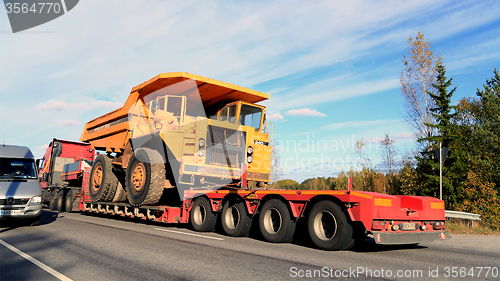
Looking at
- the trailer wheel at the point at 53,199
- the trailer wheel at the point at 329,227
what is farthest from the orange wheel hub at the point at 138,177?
the trailer wheel at the point at 53,199

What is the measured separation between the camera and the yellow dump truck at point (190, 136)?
9594 mm

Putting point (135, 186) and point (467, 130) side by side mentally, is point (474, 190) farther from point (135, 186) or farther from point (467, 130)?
point (135, 186)

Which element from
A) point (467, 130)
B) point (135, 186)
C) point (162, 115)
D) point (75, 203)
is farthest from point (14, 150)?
point (467, 130)

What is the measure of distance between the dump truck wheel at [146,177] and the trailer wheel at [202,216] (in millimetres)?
1277

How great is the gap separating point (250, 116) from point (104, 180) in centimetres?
658

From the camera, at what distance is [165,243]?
23.1ft

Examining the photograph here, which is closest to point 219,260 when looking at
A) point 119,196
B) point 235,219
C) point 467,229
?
point 235,219

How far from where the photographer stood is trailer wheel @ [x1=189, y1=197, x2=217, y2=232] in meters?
9.20

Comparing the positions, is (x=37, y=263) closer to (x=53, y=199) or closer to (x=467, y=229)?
(x=467, y=229)

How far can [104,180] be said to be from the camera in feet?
42.7

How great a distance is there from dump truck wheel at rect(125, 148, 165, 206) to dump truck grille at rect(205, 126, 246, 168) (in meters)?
1.61

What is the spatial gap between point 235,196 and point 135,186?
4112mm

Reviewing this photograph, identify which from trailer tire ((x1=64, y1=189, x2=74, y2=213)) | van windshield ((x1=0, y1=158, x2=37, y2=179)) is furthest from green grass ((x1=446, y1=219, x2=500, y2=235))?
trailer tire ((x1=64, y1=189, x2=74, y2=213))

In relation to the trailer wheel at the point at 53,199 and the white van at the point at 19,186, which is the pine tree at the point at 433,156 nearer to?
the white van at the point at 19,186
